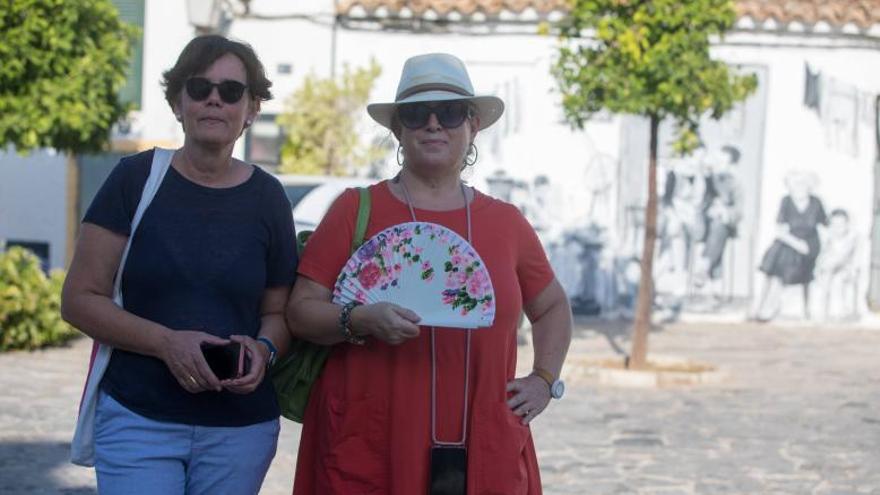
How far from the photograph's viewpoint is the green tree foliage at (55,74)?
12352 mm

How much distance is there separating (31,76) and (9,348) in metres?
2.54

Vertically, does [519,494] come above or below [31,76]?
below

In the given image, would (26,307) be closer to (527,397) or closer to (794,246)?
(527,397)

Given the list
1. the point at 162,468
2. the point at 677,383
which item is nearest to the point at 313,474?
the point at 162,468

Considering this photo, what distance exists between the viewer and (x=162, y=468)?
3.84 meters

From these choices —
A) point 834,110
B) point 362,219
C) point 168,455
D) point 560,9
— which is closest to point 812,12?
point 834,110

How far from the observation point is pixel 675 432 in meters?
10.2

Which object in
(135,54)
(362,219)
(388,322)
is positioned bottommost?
(388,322)

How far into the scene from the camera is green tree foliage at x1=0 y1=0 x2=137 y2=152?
486 inches

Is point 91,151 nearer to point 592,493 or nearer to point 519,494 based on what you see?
point 592,493

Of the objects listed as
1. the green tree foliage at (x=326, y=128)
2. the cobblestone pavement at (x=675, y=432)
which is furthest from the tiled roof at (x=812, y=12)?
the cobblestone pavement at (x=675, y=432)

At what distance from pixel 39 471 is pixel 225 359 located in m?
4.67

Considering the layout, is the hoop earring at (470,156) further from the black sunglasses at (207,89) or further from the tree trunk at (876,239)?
the tree trunk at (876,239)

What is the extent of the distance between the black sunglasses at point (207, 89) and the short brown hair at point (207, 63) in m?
0.03
